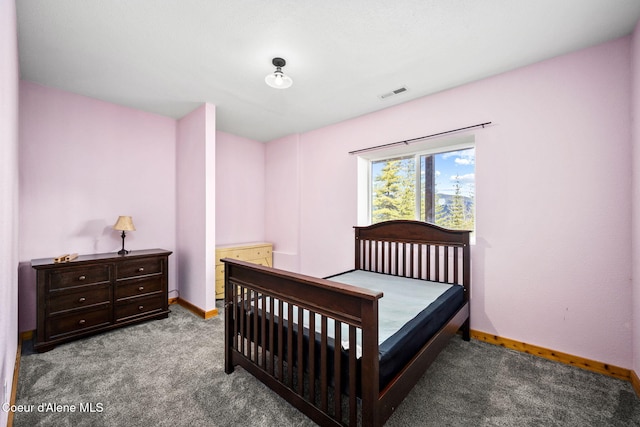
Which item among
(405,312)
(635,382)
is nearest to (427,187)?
(405,312)

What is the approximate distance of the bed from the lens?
129cm

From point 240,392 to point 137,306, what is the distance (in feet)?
6.13

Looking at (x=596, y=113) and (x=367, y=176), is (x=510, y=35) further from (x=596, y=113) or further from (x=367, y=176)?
(x=367, y=176)

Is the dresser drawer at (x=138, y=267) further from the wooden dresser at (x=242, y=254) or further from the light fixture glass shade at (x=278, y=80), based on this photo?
the light fixture glass shade at (x=278, y=80)

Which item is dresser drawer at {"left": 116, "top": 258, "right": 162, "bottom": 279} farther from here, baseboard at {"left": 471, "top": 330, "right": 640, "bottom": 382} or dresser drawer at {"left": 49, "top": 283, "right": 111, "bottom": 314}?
baseboard at {"left": 471, "top": 330, "right": 640, "bottom": 382}

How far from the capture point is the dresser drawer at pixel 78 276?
2473mm

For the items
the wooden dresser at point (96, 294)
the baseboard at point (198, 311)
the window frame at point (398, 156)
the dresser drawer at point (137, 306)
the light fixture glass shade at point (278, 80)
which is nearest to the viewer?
the light fixture glass shade at point (278, 80)

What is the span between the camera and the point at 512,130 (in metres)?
2.48

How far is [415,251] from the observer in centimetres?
306

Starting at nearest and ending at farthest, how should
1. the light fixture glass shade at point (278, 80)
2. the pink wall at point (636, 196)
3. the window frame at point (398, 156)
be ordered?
the pink wall at point (636, 196), the light fixture glass shade at point (278, 80), the window frame at point (398, 156)

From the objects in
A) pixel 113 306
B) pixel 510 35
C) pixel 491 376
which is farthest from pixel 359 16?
pixel 113 306

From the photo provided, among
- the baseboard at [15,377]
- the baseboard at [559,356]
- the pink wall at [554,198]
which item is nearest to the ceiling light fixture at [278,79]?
the pink wall at [554,198]

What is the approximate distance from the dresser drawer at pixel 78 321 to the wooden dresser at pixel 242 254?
1259 mm

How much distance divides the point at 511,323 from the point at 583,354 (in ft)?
1.61
